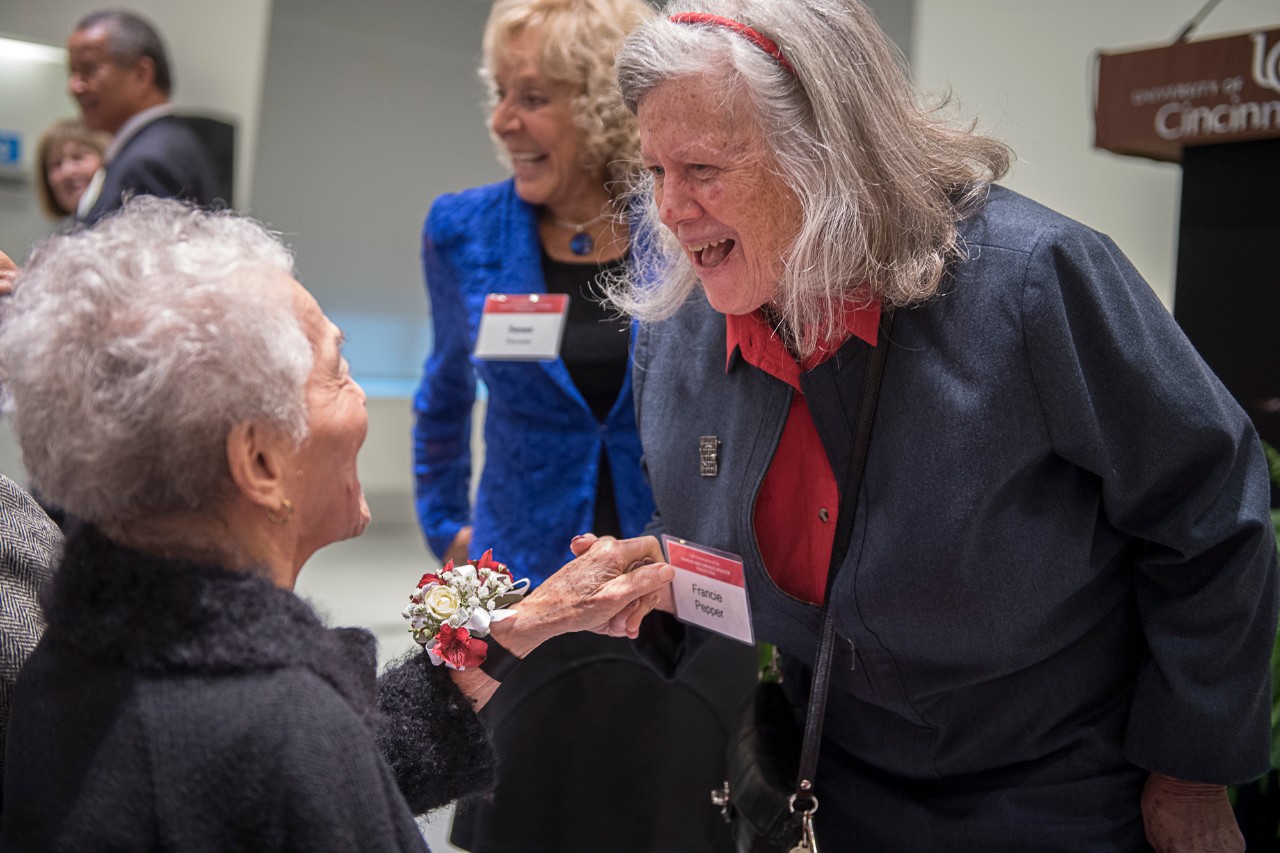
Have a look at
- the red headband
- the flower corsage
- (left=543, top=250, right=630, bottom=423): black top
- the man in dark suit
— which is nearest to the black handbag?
the red headband

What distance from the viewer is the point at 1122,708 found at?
1.63 m

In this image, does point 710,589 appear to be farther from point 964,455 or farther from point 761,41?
point 761,41

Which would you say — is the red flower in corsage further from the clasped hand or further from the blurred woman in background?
the blurred woman in background

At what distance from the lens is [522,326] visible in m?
2.34

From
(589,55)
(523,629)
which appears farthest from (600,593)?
(589,55)

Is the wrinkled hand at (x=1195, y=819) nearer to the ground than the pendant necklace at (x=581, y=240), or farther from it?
nearer to the ground

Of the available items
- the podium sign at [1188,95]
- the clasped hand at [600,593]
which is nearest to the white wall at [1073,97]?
the podium sign at [1188,95]

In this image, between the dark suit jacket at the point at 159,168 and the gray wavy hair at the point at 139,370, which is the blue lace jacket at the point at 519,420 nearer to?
the gray wavy hair at the point at 139,370

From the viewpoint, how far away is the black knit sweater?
41.5 inches

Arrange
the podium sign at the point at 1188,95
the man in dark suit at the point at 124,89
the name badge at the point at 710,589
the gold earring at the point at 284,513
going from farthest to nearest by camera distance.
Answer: the man in dark suit at the point at 124,89, the podium sign at the point at 1188,95, the name badge at the point at 710,589, the gold earring at the point at 284,513

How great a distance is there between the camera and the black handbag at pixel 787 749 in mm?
1541

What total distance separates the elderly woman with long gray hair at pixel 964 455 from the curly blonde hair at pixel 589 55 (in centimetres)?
77

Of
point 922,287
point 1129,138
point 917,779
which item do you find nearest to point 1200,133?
point 1129,138

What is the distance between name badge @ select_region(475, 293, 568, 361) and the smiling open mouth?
2.38 feet
